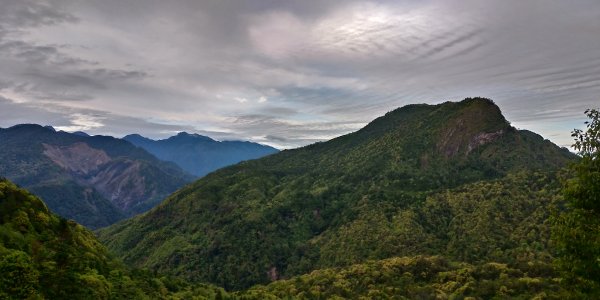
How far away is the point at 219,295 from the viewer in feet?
246

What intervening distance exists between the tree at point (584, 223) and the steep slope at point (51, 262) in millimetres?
41617

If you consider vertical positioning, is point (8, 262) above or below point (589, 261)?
below

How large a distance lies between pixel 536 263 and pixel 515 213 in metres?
55.6

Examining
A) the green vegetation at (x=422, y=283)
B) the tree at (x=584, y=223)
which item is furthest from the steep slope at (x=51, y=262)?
the green vegetation at (x=422, y=283)

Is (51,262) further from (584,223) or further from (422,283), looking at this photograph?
(422,283)

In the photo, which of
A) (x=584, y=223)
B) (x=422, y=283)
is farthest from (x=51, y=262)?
(x=422, y=283)

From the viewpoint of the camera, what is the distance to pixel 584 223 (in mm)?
24453

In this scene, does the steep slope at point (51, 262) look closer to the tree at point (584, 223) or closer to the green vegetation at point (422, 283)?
the tree at point (584, 223)

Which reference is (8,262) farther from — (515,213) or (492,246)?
(515,213)

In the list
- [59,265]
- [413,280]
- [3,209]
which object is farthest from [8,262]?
[413,280]

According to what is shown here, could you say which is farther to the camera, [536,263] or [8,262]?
[536,263]

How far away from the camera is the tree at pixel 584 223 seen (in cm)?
2361

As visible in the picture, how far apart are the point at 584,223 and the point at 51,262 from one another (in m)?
46.6

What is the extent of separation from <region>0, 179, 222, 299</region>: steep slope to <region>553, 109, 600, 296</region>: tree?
41617mm
